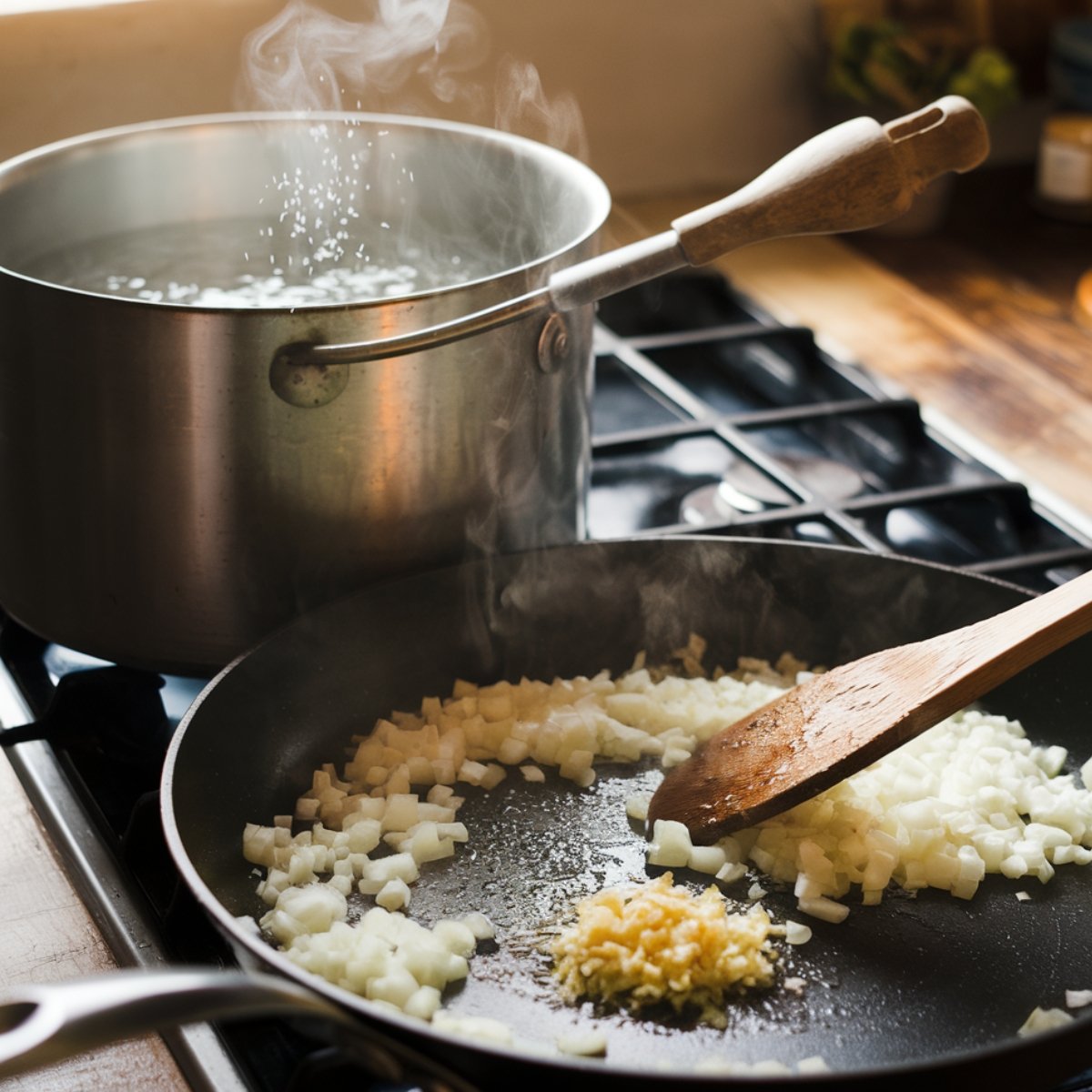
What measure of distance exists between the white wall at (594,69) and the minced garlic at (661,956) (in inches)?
48.0

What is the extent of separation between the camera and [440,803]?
0.87 m

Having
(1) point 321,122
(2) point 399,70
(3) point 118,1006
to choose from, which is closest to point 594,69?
(2) point 399,70

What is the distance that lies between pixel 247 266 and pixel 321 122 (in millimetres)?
117

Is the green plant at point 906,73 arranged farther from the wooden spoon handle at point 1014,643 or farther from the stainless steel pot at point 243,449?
the wooden spoon handle at point 1014,643

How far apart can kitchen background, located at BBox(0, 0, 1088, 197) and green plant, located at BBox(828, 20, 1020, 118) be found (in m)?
0.13

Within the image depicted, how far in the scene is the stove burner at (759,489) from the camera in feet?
3.88

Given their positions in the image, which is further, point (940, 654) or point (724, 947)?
point (940, 654)

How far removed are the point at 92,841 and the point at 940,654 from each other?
1.59 ft

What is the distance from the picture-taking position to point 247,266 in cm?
108

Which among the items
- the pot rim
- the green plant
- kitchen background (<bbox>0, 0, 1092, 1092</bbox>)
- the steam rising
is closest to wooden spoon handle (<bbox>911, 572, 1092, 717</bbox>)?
kitchen background (<bbox>0, 0, 1092, 1092</bbox>)

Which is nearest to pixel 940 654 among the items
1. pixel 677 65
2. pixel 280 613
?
pixel 280 613

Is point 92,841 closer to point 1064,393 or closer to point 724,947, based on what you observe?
point 724,947

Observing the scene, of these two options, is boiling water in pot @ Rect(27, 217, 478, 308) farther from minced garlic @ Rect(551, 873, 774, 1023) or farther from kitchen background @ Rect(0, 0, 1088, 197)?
kitchen background @ Rect(0, 0, 1088, 197)

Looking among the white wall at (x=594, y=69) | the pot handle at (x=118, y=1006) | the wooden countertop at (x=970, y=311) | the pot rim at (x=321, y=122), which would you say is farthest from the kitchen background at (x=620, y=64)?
the pot handle at (x=118, y=1006)
